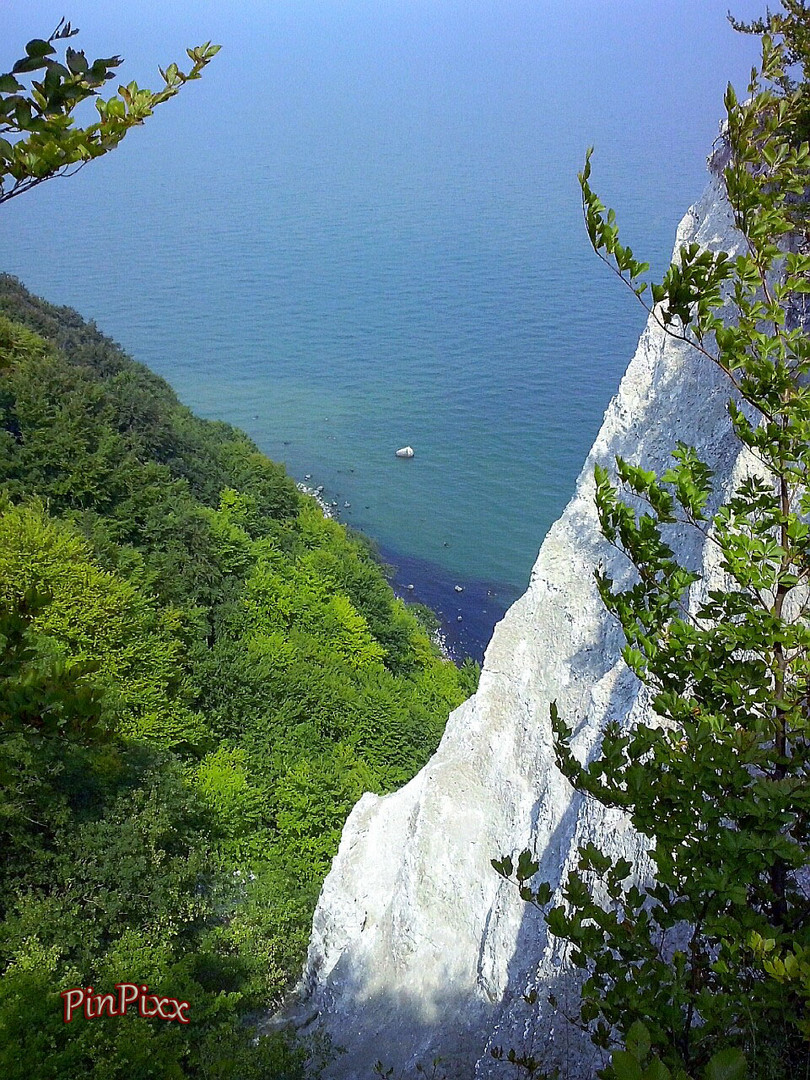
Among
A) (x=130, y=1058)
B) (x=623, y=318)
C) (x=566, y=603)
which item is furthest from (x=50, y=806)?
(x=623, y=318)

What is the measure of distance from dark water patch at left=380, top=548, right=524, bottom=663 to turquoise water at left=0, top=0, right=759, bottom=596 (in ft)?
1.63

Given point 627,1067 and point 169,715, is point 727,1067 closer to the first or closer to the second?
point 627,1067

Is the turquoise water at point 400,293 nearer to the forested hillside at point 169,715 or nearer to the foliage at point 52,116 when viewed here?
the forested hillside at point 169,715

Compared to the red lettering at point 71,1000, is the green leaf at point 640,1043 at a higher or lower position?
higher

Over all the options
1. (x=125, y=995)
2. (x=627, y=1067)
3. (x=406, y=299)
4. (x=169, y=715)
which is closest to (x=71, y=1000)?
(x=125, y=995)

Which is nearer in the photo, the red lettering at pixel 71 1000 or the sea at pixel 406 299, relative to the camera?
the red lettering at pixel 71 1000

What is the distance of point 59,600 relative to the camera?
1805 centimetres

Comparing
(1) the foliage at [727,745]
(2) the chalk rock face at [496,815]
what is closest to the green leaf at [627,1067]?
(1) the foliage at [727,745]

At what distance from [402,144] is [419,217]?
51.5 metres

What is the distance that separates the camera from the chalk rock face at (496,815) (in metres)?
11.0

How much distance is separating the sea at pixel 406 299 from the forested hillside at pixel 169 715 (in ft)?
33.9

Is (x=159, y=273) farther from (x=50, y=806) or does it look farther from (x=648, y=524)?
(x=648, y=524)

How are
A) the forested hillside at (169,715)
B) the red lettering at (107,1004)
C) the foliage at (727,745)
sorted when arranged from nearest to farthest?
the foliage at (727,745), the forested hillside at (169,715), the red lettering at (107,1004)

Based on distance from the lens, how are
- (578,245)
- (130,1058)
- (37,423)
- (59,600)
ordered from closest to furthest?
1. (130,1058)
2. (59,600)
3. (37,423)
4. (578,245)
